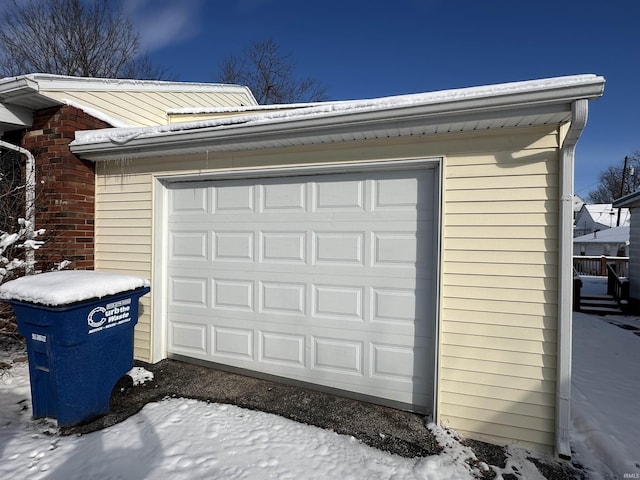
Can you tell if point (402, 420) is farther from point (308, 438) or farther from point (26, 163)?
point (26, 163)

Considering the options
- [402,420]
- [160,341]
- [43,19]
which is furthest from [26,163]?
[43,19]

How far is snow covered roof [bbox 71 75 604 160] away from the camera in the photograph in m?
2.29

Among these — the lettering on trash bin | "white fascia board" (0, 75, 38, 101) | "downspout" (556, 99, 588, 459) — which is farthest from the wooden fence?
"white fascia board" (0, 75, 38, 101)

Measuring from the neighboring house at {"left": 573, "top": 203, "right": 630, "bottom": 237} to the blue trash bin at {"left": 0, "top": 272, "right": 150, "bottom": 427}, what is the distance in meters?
36.3

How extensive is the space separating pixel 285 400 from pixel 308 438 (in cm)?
62

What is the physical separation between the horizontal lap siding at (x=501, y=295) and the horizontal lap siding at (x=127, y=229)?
11.0ft

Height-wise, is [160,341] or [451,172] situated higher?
[451,172]

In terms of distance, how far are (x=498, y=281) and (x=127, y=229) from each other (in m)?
4.10

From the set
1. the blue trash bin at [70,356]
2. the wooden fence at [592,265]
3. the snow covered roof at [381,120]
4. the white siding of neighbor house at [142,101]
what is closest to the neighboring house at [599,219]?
the wooden fence at [592,265]

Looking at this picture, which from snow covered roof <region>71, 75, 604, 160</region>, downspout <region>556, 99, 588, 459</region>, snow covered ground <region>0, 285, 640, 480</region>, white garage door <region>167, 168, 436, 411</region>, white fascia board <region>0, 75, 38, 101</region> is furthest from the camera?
white fascia board <region>0, 75, 38, 101</region>

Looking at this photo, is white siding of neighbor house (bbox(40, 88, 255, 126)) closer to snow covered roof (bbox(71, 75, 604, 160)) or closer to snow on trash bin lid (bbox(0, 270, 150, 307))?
snow covered roof (bbox(71, 75, 604, 160))

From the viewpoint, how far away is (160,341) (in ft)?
12.7

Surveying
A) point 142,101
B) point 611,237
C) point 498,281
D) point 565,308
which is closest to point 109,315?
point 498,281

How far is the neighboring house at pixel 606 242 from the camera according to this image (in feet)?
64.2
